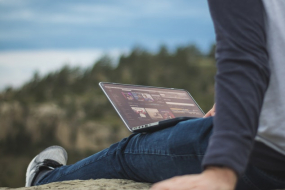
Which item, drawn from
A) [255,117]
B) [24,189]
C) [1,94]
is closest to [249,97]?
[255,117]

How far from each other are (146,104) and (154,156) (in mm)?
364

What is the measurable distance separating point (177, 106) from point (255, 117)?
946mm

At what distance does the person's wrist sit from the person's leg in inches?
15.2

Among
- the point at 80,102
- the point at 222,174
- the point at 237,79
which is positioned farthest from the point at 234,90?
the point at 80,102

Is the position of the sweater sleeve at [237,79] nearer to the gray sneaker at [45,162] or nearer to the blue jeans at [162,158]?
the blue jeans at [162,158]

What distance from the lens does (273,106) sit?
0.99 meters

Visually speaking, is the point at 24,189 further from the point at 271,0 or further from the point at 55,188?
the point at 271,0

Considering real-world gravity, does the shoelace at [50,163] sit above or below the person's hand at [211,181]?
below

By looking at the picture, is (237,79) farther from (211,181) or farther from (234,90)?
(211,181)

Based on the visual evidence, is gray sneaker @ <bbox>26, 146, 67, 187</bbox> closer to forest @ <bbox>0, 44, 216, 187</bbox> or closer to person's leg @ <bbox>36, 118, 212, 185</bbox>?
person's leg @ <bbox>36, 118, 212, 185</bbox>

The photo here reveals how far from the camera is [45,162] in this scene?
2.02 metres

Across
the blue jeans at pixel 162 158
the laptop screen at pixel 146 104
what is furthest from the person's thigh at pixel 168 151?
the laptop screen at pixel 146 104

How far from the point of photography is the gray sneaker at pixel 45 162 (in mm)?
2002

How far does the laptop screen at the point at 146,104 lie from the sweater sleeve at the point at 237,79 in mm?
685
